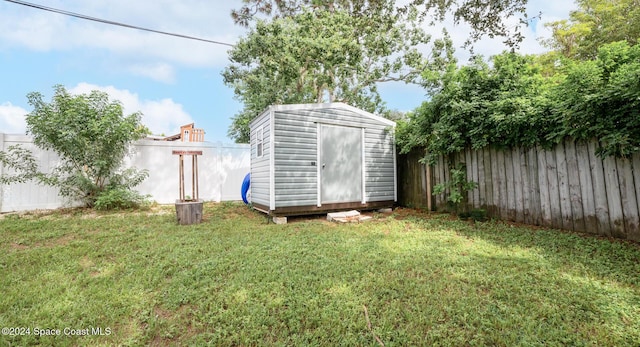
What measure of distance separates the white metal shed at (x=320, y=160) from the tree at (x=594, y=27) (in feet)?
34.4

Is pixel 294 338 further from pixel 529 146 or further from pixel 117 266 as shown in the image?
pixel 529 146

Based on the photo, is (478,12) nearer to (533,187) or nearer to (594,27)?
(533,187)

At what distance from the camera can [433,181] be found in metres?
5.69

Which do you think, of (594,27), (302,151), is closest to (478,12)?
(302,151)

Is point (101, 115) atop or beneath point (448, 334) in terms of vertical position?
atop

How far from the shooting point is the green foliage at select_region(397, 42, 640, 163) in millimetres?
2986

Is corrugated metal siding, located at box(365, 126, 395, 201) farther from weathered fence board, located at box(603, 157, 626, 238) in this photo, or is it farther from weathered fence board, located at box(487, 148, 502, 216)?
weathered fence board, located at box(603, 157, 626, 238)

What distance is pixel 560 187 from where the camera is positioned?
377 cm

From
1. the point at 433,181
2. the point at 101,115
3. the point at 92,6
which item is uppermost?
the point at 92,6

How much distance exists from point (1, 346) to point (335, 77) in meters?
11.0

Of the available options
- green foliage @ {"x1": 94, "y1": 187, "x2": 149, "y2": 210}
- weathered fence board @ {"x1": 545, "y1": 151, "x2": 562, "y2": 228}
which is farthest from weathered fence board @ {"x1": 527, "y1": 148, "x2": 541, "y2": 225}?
green foliage @ {"x1": 94, "y1": 187, "x2": 149, "y2": 210}

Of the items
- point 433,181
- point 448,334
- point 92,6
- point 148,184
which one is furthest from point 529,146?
point 92,6

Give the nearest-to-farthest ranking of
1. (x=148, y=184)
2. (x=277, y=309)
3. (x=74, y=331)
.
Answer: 1. (x=74, y=331)
2. (x=277, y=309)
3. (x=148, y=184)

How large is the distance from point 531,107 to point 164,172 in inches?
308
